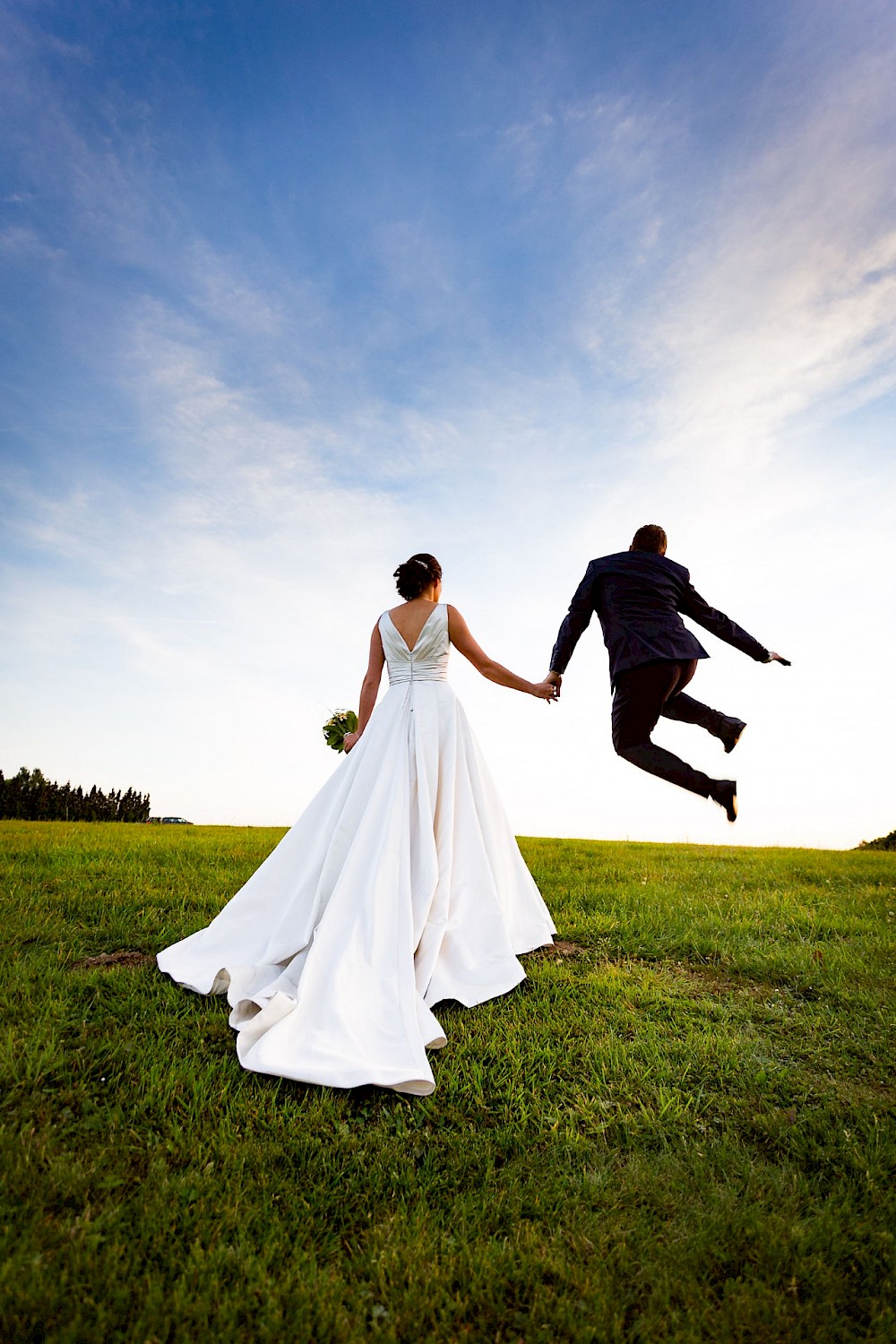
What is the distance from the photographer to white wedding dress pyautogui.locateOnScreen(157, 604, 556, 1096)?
5055mm

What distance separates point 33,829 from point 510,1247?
13.3 m

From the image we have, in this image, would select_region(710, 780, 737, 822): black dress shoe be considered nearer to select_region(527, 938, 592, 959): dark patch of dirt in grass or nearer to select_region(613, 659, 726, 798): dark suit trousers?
select_region(613, 659, 726, 798): dark suit trousers

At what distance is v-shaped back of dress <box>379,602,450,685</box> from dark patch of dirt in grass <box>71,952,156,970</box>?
3328 millimetres

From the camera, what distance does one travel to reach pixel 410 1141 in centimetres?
416

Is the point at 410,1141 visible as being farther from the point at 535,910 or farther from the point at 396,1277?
the point at 535,910

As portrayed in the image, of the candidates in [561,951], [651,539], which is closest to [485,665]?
[651,539]

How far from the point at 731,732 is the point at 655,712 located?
0.70m

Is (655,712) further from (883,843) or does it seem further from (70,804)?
(70,804)

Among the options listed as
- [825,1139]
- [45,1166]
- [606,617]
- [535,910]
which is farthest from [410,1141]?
[606,617]

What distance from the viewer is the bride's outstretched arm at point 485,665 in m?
7.19

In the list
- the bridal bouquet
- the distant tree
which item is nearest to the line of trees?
the bridal bouquet

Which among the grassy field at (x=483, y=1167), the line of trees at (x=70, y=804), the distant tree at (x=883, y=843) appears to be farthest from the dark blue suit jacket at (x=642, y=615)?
the line of trees at (x=70, y=804)

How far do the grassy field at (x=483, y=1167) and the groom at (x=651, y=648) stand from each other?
6.42 ft

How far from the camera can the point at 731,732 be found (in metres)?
7.08
